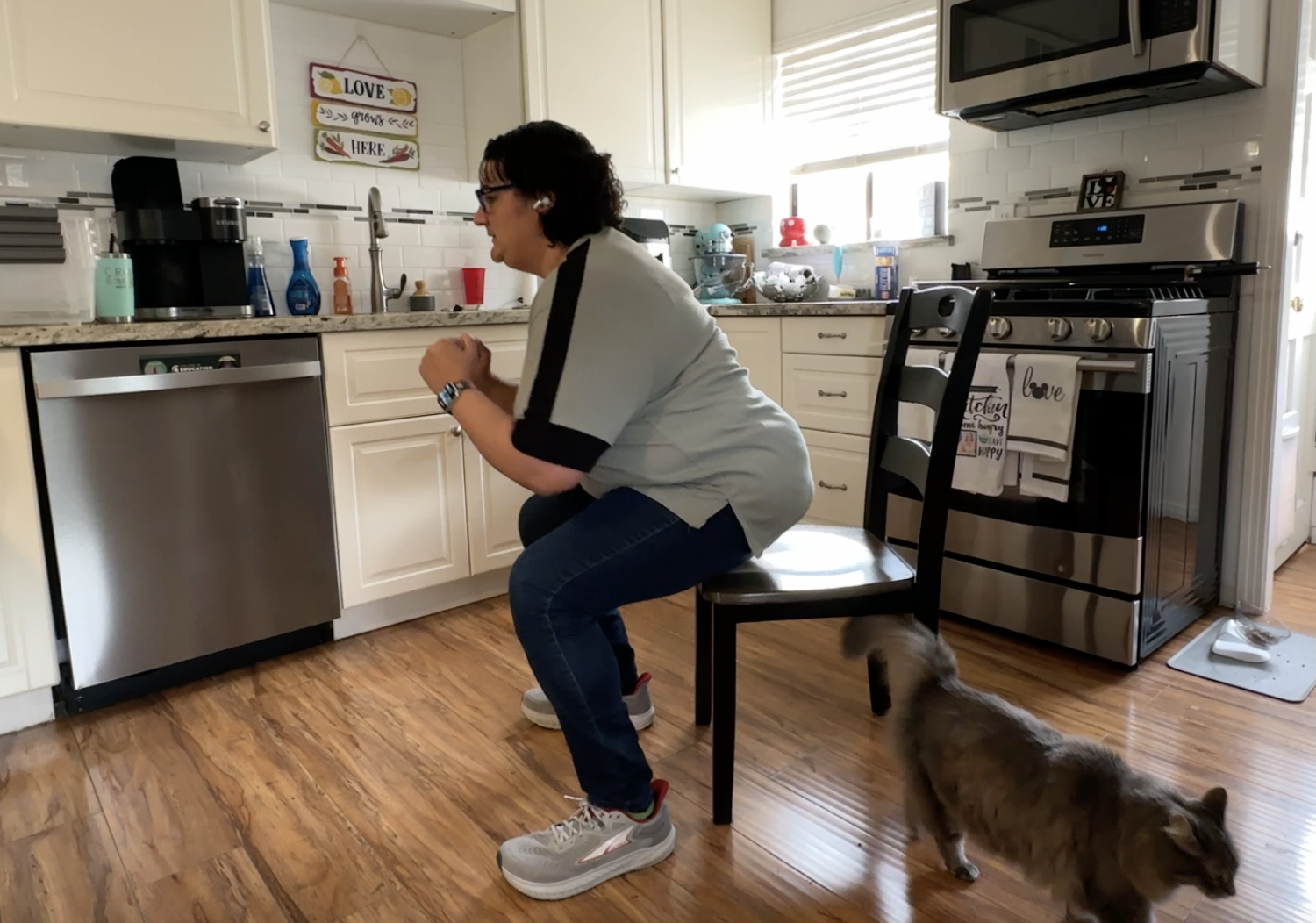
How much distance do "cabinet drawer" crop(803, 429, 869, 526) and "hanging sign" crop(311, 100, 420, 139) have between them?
1.71 meters

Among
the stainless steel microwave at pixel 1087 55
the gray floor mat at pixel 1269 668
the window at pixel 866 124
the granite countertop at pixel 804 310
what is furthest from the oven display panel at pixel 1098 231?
the gray floor mat at pixel 1269 668

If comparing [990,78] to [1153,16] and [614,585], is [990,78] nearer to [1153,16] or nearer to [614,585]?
[1153,16]

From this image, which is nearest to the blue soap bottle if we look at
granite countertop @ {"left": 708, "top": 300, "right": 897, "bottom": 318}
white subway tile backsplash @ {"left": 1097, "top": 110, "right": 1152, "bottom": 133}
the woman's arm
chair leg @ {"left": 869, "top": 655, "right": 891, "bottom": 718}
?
granite countertop @ {"left": 708, "top": 300, "right": 897, "bottom": 318}

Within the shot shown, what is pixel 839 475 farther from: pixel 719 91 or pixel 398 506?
pixel 719 91

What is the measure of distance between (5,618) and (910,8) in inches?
133

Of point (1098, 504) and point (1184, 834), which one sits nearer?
point (1184, 834)

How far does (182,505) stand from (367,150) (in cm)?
141

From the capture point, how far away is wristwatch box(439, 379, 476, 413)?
141 centimetres

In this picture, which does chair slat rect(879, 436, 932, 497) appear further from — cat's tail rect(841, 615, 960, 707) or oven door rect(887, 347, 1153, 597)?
oven door rect(887, 347, 1153, 597)

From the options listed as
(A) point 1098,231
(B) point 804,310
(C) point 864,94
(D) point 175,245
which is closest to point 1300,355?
(A) point 1098,231

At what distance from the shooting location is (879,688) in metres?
1.98

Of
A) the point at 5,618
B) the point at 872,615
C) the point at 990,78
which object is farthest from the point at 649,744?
the point at 990,78

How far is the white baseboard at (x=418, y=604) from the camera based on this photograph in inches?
101

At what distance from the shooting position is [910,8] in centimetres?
328
